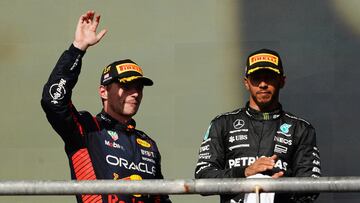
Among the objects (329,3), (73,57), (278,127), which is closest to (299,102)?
(329,3)

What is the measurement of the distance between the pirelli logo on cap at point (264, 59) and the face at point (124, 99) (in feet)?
1.91

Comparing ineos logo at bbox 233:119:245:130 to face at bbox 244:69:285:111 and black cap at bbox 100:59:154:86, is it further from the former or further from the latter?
black cap at bbox 100:59:154:86

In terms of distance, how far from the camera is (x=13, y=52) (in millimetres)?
5695

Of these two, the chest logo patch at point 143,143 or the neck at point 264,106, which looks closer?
the neck at point 264,106

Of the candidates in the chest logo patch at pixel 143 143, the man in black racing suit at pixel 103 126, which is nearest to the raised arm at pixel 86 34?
the man in black racing suit at pixel 103 126

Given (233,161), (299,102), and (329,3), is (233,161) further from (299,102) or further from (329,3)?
(329,3)

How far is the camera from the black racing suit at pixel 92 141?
4.17 meters

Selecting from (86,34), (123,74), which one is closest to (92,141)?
(123,74)

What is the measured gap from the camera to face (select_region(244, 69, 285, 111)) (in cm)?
434

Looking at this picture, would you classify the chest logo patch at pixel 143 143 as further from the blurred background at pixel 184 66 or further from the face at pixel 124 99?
the blurred background at pixel 184 66

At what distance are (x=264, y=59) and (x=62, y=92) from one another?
1027 millimetres

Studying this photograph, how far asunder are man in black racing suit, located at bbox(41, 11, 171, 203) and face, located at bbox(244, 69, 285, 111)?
55 cm

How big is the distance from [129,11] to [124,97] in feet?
4.39

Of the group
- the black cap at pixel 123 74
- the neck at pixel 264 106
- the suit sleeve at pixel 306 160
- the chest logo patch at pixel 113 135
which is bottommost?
the suit sleeve at pixel 306 160
